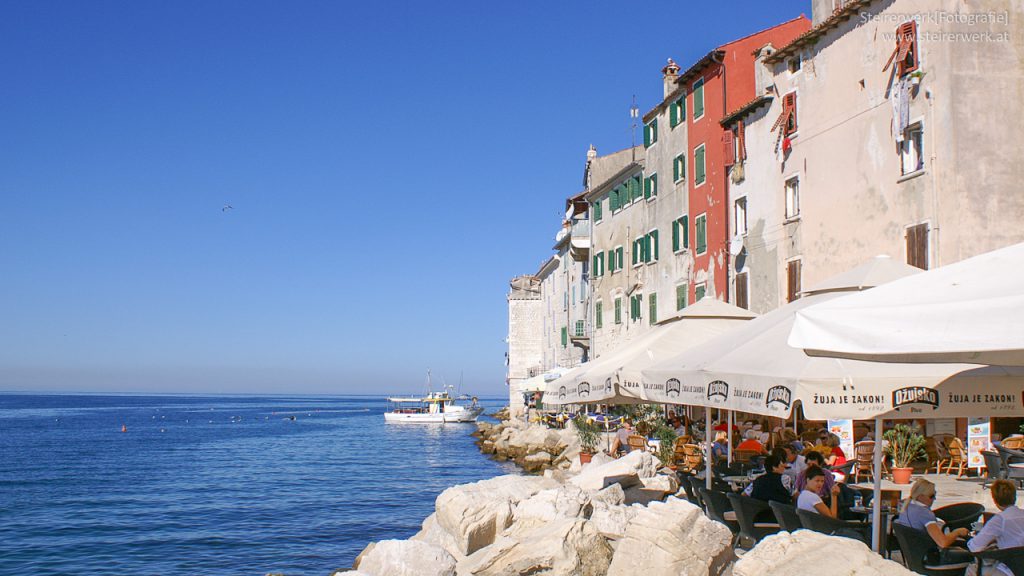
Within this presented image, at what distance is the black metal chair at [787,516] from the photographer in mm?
8672

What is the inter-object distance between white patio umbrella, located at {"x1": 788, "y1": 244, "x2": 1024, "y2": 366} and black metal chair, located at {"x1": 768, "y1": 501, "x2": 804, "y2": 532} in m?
3.25

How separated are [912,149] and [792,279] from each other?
17.3ft

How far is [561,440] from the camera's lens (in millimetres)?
38344

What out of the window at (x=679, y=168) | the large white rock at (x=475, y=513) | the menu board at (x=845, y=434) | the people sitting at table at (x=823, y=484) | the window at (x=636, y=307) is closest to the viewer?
the people sitting at table at (x=823, y=484)

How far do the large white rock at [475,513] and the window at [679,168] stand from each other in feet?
64.9

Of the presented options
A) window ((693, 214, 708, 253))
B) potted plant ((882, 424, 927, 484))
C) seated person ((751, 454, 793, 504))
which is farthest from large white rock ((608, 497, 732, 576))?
window ((693, 214, 708, 253))

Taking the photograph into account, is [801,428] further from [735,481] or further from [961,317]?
[961,317]

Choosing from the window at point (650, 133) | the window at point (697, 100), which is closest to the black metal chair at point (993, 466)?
the window at point (697, 100)

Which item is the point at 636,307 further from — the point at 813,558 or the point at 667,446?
the point at 813,558

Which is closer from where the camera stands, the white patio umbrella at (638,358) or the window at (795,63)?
the white patio umbrella at (638,358)

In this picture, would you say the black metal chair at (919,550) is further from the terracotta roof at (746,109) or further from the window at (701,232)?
the window at (701,232)

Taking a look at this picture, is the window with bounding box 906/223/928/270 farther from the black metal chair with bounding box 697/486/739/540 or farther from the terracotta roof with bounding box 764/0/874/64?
the black metal chair with bounding box 697/486/739/540

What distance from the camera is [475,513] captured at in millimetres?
12852

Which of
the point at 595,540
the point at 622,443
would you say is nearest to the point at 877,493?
the point at 595,540
